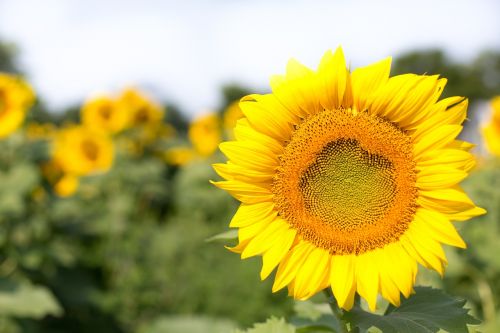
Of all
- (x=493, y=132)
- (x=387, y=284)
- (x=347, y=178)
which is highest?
(x=347, y=178)

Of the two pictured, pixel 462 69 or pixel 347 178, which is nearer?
pixel 347 178

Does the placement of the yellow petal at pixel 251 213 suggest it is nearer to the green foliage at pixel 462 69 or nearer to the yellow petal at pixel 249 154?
the yellow petal at pixel 249 154

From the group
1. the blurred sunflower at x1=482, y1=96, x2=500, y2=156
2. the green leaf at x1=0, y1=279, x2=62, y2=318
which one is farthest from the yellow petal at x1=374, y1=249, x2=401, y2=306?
the blurred sunflower at x1=482, y1=96, x2=500, y2=156

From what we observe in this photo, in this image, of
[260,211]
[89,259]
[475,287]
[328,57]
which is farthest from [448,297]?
[89,259]

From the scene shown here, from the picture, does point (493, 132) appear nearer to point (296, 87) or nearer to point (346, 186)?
point (346, 186)

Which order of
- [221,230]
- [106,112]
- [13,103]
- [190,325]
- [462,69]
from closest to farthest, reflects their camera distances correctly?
1. [190,325]
2. [13,103]
3. [221,230]
4. [106,112]
5. [462,69]

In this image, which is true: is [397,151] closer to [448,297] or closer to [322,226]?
[322,226]

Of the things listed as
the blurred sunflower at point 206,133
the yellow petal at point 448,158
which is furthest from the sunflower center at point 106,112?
the yellow petal at point 448,158

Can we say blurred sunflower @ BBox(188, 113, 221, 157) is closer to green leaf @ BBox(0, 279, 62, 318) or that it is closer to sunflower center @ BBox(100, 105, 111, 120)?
sunflower center @ BBox(100, 105, 111, 120)

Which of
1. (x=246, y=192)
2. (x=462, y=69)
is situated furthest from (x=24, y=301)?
(x=462, y=69)
